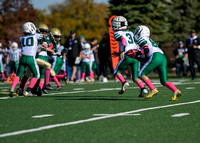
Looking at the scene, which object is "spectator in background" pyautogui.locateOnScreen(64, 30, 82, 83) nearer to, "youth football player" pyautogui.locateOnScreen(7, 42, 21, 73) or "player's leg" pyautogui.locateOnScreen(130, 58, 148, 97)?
"youth football player" pyautogui.locateOnScreen(7, 42, 21, 73)

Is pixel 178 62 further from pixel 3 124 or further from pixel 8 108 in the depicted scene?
pixel 3 124

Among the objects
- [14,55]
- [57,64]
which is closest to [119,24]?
[57,64]

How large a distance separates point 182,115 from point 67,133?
7.12 feet

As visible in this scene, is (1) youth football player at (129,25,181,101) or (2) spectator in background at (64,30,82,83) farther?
(2) spectator in background at (64,30,82,83)

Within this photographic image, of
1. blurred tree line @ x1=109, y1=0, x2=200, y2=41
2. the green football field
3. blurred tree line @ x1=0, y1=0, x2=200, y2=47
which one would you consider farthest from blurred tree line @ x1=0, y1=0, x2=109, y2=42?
the green football field

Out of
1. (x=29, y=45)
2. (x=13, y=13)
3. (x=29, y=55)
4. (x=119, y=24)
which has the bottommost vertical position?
(x=29, y=55)

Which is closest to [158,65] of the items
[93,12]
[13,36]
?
[13,36]

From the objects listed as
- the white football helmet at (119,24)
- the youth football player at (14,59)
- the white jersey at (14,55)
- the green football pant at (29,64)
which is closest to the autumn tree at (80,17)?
the youth football player at (14,59)

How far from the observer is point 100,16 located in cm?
7431

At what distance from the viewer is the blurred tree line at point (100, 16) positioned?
1713 inches

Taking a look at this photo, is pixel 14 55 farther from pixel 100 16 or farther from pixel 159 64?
pixel 100 16

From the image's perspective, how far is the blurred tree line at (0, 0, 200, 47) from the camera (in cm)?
4350

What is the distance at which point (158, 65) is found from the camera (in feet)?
30.8

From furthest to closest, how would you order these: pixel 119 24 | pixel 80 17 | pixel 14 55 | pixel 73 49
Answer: pixel 80 17, pixel 14 55, pixel 73 49, pixel 119 24
